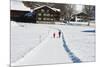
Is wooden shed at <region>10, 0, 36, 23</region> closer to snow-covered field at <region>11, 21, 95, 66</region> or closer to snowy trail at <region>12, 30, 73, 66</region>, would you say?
snow-covered field at <region>11, 21, 95, 66</region>

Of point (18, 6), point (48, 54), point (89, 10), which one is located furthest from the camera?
point (89, 10)

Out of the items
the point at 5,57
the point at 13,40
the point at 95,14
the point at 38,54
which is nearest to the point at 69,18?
the point at 95,14

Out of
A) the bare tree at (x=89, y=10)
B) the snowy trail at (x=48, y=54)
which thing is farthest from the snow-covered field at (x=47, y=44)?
the bare tree at (x=89, y=10)

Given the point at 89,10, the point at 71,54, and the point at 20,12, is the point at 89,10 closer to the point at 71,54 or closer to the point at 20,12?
the point at 71,54

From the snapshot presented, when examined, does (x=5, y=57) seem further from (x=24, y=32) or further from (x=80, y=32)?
(x=80, y=32)

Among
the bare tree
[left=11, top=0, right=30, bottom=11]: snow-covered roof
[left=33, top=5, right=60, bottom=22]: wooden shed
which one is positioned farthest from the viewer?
the bare tree

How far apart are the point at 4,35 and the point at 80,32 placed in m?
0.89

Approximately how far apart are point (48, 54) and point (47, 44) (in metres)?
0.11

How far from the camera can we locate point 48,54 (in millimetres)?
2342

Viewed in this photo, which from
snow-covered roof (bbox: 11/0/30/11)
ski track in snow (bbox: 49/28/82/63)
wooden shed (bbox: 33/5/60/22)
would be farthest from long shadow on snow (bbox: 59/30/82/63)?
snow-covered roof (bbox: 11/0/30/11)

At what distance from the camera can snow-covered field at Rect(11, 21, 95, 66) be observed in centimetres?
222

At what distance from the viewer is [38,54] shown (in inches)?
91.0

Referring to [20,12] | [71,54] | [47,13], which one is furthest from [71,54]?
[20,12]

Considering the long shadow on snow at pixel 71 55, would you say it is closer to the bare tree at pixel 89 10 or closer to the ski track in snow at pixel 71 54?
the ski track in snow at pixel 71 54
